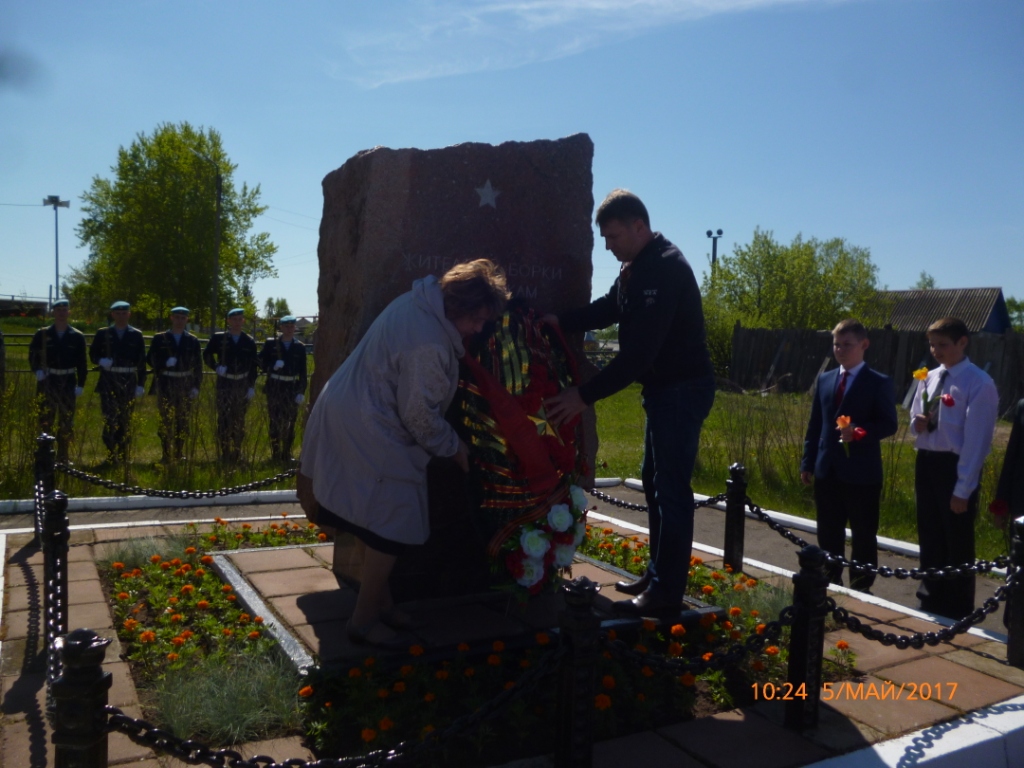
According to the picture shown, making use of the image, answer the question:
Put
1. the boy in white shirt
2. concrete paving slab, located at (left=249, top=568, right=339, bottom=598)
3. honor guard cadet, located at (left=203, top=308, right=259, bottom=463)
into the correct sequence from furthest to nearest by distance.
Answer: honor guard cadet, located at (left=203, top=308, right=259, bottom=463) < the boy in white shirt < concrete paving slab, located at (left=249, top=568, right=339, bottom=598)

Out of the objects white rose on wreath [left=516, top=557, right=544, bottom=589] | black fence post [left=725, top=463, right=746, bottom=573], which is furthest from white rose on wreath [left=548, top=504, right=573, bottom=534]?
black fence post [left=725, top=463, right=746, bottom=573]

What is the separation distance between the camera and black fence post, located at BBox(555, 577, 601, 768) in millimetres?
2787

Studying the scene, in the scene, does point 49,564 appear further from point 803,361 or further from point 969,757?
point 803,361

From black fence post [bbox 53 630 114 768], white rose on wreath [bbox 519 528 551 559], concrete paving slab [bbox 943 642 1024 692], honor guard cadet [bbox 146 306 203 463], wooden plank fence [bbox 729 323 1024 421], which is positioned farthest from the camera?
wooden plank fence [bbox 729 323 1024 421]

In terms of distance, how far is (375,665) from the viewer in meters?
3.56

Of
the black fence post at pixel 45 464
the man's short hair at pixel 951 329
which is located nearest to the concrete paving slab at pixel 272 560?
the black fence post at pixel 45 464

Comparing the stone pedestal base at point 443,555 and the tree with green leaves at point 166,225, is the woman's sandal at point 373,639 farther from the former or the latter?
the tree with green leaves at point 166,225

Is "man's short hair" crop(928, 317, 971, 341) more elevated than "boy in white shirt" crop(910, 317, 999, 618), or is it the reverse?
"man's short hair" crop(928, 317, 971, 341)

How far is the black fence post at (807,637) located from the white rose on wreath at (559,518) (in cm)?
104

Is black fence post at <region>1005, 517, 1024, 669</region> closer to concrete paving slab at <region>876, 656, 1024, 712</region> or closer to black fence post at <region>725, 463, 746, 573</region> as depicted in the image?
concrete paving slab at <region>876, 656, 1024, 712</region>

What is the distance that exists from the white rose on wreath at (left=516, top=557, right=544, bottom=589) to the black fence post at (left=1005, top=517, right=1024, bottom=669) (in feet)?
7.66

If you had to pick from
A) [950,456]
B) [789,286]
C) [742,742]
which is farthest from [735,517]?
[789,286]

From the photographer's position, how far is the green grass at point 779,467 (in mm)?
7391

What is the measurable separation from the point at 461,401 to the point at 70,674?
2177mm
